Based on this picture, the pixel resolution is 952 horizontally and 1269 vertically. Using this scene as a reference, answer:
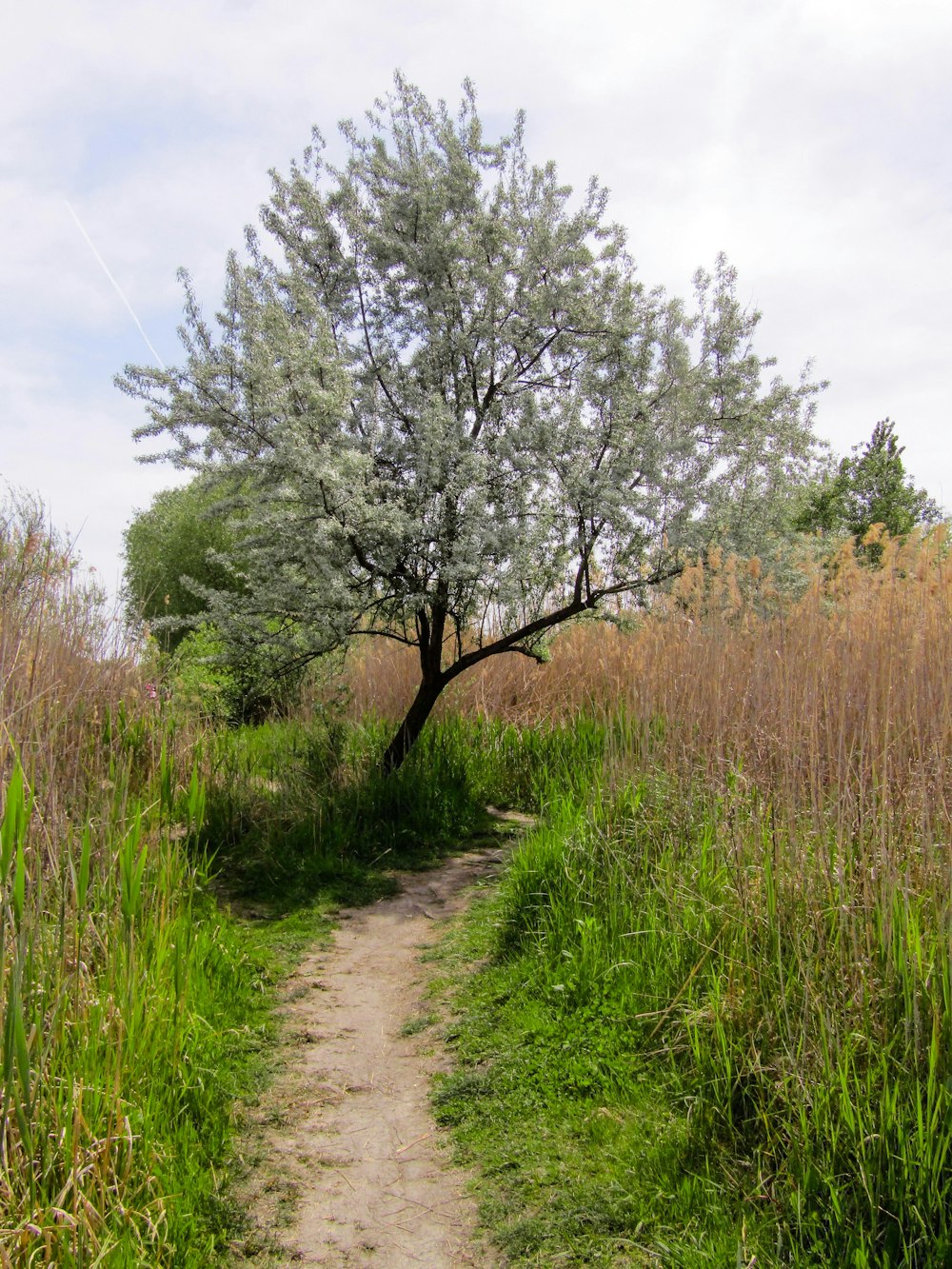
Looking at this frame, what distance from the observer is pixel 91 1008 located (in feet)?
9.99

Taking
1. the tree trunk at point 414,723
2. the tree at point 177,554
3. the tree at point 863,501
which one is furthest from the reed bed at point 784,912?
the tree at point 863,501

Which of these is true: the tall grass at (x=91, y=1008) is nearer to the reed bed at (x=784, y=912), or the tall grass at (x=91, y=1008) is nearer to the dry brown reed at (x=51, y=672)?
the dry brown reed at (x=51, y=672)

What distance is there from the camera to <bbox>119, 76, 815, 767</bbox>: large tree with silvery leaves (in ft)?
22.2

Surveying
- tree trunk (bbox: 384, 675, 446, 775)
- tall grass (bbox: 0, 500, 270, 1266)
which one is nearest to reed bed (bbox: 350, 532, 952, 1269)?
tall grass (bbox: 0, 500, 270, 1266)

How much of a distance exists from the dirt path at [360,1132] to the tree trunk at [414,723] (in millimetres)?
2622

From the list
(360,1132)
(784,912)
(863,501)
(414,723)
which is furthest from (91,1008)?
(863,501)

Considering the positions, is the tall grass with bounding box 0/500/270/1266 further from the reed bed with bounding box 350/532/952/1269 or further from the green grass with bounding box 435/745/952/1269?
the reed bed with bounding box 350/532/952/1269

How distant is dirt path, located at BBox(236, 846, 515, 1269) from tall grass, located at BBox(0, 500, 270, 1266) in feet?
0.78

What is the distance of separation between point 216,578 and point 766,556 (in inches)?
538

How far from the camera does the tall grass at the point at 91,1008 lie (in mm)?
2402

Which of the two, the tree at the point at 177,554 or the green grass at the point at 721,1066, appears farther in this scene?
the tree at the point at 177,554

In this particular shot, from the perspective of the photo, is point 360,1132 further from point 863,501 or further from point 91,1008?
point 863,501

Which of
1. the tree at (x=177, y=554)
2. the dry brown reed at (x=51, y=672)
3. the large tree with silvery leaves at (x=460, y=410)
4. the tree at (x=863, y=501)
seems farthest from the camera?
the tree at (x=863, y=501)

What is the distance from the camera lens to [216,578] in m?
19.0
